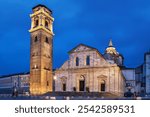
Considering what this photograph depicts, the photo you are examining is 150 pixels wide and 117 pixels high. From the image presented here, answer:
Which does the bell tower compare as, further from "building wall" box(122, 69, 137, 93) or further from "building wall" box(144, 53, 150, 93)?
"building wall" box(144, 53, 150, 93)

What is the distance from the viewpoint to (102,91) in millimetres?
37531

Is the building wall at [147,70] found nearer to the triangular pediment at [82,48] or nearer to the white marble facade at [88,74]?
the white marble facade at [88,74]

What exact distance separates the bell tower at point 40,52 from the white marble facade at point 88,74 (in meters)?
5.99

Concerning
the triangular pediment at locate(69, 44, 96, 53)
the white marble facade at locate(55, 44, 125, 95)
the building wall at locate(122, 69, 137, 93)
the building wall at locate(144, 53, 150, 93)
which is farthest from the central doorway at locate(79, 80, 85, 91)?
the building wall at locate(144, 53, 150, 93)

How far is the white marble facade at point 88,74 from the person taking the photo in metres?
37.1

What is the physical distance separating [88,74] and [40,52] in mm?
11146

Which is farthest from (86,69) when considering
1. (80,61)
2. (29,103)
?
(29,103)

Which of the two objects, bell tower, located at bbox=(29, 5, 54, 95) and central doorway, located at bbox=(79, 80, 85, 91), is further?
bell tower, located at bbox=(29, 5, 54, 95)

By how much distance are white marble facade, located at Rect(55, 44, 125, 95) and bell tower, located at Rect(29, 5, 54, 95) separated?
5994 millimetres

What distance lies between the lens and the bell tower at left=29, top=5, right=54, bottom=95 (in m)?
45.3

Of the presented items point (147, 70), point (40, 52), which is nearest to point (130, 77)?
point (147, 70)

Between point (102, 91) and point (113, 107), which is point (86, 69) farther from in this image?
point (113, 107)

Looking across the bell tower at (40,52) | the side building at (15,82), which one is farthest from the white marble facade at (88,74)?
the side building at (15,82)

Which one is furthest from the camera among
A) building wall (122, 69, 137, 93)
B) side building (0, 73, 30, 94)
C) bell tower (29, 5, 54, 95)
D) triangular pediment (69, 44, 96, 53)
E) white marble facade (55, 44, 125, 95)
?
side building (0, 73, 30, 94)
